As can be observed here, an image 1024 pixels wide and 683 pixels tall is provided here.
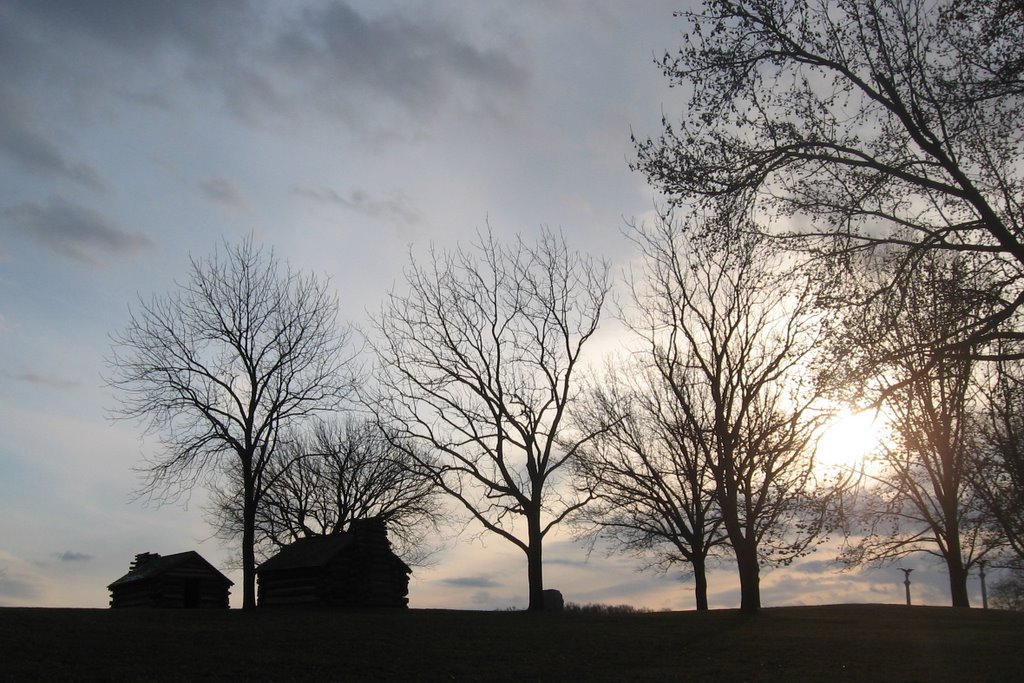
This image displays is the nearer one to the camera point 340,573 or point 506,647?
point 506,647

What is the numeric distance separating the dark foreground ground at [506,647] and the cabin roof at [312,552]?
6.81m

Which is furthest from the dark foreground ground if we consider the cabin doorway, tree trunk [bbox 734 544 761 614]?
the cabin doorway

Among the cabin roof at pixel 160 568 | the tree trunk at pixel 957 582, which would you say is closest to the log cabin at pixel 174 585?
the cabin roof at pixel 160 568

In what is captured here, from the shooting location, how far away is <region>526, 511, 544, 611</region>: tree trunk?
34.8m

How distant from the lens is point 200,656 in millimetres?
19734

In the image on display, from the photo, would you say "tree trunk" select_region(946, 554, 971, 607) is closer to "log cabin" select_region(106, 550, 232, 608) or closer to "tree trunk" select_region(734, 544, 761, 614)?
"tree trunk" select_region(734, 544, 761, 614)

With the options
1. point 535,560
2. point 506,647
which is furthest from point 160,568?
point 506,647

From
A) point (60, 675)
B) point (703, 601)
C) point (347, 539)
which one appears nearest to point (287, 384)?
point (347, 539)

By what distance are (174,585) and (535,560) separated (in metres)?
21.9

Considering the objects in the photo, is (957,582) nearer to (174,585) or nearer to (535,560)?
(535,560)

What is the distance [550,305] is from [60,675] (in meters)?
24.7

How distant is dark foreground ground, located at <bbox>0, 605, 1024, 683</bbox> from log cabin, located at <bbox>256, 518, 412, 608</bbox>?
265 inches

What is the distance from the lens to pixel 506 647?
2316 centimetres

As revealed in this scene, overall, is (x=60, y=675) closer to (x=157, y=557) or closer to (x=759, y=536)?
(x=759, y=536)
